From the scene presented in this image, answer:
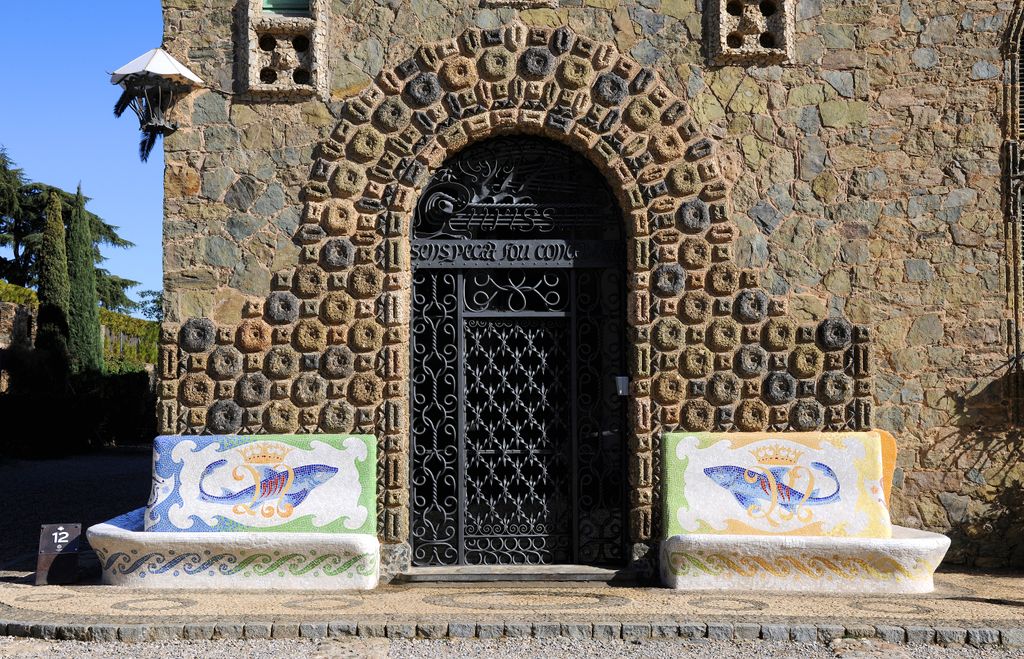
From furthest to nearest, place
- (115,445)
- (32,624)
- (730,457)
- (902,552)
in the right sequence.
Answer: (115,445), (730,457), (902,552), (32,624)

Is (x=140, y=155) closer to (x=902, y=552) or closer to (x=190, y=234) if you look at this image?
(x=190, y=234)

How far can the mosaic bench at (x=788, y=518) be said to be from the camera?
692cm

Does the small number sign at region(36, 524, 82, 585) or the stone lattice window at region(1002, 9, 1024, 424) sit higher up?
the stone lattice window at region(1002, 9, 1024, 424)

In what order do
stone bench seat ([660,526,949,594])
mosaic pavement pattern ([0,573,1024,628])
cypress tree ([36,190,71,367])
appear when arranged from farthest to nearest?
cypress tree ([36,190,71,367]) → stone bench seat ([660,526,949,594]) → mosaic pavement pattern ([0,573,1024,628])

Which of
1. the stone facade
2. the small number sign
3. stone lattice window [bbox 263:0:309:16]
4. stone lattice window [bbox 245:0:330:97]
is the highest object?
stone lattice window [bbox 263:0:309:16]

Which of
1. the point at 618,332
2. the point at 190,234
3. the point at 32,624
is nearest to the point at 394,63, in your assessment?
the point at 190,234

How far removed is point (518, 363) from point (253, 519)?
2.18 m

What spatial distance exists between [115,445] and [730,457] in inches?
738

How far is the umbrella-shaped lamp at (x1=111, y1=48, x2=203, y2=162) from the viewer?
7.30 m

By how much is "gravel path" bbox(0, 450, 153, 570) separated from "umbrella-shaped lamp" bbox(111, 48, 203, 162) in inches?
140

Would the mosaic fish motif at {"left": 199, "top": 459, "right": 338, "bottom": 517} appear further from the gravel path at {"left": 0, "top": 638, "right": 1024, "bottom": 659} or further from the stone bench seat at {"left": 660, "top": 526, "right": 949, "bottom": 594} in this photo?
the stone bench seat at {"left": 660, "top": 526, "right": 949, "bottom": 594}

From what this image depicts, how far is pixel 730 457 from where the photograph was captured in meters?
7.30

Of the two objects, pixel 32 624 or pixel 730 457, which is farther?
pixel 730 457

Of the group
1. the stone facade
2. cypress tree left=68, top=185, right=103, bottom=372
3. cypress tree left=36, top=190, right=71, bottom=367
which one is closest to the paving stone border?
the stone facade
